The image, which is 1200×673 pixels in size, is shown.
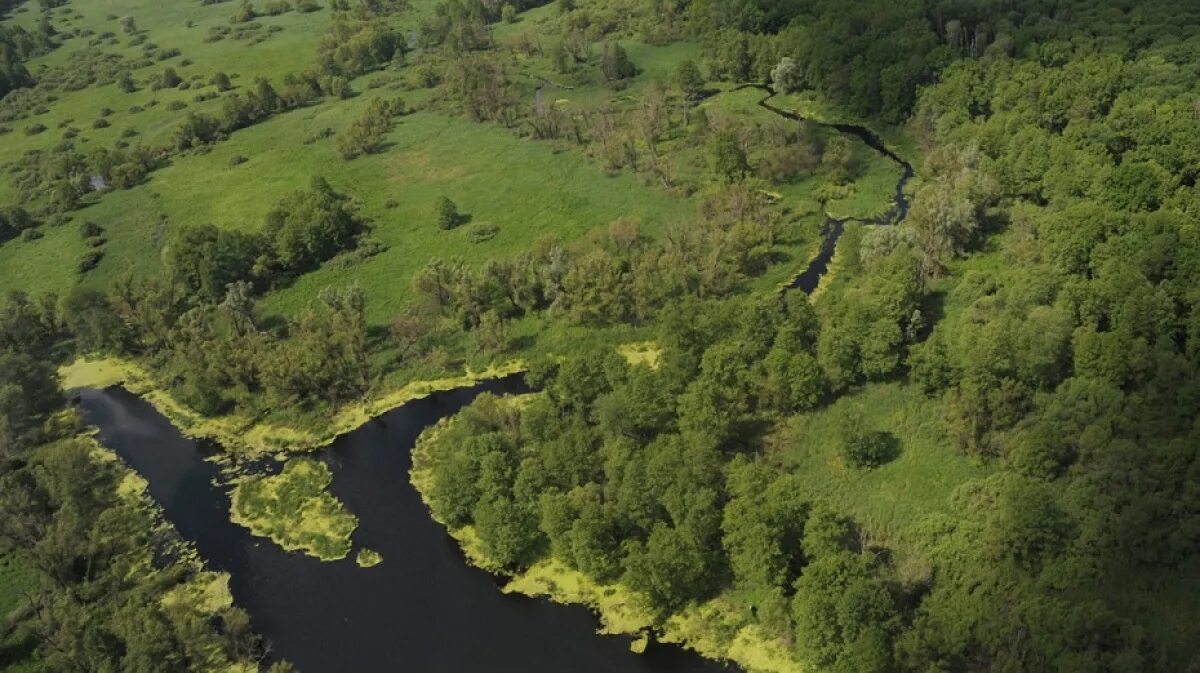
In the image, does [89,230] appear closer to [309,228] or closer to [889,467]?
[309,228]

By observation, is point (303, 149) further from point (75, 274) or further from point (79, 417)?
point (79, 417)

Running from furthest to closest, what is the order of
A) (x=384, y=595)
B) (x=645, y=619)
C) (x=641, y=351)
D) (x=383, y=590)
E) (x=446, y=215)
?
(x=446, y=215), (x=641, y=351), (x=383, y=590), (x=384, y=595), (x=645, y=619)

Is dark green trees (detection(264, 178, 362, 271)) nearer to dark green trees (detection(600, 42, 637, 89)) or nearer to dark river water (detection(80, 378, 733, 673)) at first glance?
dark river water (detection(80, 378, 733, 673))

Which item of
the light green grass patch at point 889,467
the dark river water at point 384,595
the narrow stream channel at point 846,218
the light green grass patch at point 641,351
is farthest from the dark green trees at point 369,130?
the light green grass patch at point 889,467

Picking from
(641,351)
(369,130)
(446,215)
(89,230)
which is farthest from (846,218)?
(89,230)

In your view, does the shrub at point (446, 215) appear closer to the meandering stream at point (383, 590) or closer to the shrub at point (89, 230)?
the meandering stream at point (383, 590)

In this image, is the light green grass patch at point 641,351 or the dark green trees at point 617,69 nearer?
the light green grass patch at point 641,351

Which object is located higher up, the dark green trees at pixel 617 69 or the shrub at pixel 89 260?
the dark green trees at pixel 617 69
